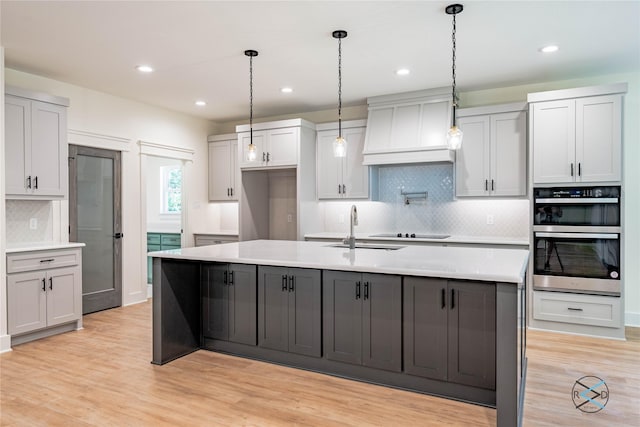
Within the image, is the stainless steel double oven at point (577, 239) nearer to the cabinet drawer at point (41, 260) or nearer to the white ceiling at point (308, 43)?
the white ceiling at point (308, 43)

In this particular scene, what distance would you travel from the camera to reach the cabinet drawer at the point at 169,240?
6.79m

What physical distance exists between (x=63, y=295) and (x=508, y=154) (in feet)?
16.4

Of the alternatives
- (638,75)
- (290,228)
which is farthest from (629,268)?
(290,228)

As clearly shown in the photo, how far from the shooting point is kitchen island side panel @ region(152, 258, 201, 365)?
345 centimetres

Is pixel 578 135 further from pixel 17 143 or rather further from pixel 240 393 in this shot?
pixel 17 143

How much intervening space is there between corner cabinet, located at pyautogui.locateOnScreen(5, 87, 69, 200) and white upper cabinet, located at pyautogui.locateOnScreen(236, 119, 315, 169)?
2.25 metres

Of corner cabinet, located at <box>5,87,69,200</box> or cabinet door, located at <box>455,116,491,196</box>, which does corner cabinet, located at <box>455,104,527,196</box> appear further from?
corner cabinet, located at <box>5,87,69,200</box>

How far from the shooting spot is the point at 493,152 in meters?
4.88

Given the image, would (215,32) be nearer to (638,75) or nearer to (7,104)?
(7,104)

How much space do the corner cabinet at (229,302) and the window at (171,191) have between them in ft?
13.6

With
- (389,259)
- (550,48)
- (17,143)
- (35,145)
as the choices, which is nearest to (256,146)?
Result: (35,145)

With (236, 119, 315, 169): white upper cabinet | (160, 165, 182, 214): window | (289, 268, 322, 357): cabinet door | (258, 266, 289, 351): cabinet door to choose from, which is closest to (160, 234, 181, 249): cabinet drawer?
(160, 165, 182, 214): window

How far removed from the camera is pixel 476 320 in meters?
2.66

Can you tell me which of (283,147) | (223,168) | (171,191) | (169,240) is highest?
(283,147)
